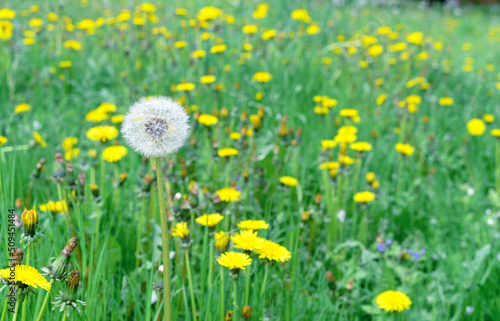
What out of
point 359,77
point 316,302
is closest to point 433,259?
point 316,302

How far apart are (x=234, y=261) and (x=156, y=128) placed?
1.19ft

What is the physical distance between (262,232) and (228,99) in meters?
1.54

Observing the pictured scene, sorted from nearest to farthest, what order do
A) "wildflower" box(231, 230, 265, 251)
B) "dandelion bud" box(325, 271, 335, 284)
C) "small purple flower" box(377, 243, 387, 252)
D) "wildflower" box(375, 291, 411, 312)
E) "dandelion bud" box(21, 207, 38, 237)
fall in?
"dandelion bud" box(21, 207, 38, 237), "wildflower" box(231, 230, 265, 251), "wildflower" box(375, 291, 411, 312), "dandelion bud" box(325, 271, 335, 284), "small purple flower" box(377, 243, 387, 252)

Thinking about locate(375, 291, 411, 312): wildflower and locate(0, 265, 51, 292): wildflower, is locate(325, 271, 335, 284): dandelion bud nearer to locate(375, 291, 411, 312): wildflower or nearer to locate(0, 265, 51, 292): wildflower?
locate(375, 291, 411, 312): wildflower

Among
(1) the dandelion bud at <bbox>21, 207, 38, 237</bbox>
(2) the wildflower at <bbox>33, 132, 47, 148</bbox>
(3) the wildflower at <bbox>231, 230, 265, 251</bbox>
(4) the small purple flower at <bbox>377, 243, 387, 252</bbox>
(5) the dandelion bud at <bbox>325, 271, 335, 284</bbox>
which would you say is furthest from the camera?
(2) the wildflower at <bbox>33, 132, 47, 148</bbox>

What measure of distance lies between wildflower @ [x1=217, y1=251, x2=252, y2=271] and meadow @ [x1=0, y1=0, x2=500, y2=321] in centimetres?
1

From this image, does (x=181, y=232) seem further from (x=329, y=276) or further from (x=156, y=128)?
(x=329, y=276)

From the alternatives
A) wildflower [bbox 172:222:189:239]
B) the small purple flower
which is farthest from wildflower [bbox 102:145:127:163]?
the small purple flower

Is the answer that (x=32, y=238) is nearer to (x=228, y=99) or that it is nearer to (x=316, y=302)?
(x=316, y=302)

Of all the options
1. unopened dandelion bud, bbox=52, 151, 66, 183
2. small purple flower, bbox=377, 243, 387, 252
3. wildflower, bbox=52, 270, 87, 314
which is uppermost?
unopened dandelion bud, bbox=52, 151, 66, 183

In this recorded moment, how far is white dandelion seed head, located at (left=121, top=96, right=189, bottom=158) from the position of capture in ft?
2.64

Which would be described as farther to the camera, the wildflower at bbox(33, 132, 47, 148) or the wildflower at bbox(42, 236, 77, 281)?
the wildflower at bbox(33, 132, 47, 148)

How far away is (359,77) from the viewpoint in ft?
12.1

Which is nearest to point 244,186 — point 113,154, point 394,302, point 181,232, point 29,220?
point 113,154
